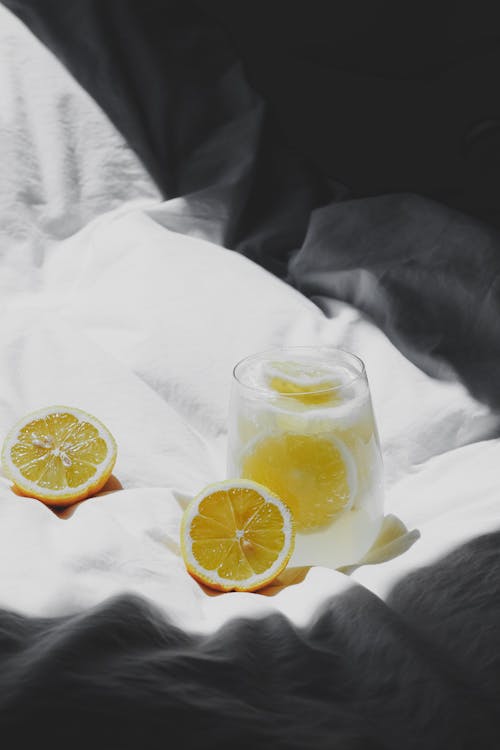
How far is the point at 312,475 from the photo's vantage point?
831 millimetres

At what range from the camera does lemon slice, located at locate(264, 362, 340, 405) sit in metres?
0.84

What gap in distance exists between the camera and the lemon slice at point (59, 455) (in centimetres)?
90

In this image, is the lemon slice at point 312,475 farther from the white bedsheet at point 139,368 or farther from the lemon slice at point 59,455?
the lemon slice at point 59,455

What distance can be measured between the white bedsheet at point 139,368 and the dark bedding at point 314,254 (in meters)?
0.04

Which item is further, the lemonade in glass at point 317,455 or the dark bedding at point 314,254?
the lemonade in glass at point 317,455

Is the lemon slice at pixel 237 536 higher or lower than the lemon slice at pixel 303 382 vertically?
lower

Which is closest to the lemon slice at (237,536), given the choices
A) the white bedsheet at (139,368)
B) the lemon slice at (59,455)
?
the white bedsheet at (139,368)

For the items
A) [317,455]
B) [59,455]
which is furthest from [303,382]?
[59,455]

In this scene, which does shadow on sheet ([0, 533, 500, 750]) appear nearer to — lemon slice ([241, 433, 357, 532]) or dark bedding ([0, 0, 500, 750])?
dark bedding ([0, 0, 500, 750])

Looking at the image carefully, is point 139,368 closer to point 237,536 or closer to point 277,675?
point 237,536

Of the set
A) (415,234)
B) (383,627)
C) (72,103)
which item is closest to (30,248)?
(72,103)

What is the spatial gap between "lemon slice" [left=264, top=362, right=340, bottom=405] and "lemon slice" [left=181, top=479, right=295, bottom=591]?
0.10m

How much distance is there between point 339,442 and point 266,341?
1.18 ft

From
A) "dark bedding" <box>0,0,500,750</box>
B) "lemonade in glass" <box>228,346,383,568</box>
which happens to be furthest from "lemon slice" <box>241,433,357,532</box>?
"dark bedding" <box>0,0,500,750</box>
